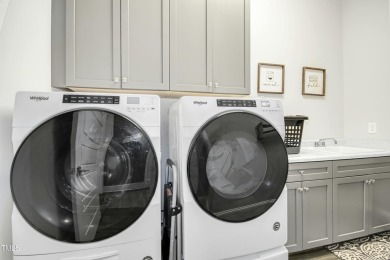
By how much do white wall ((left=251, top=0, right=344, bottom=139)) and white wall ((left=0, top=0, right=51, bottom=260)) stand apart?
1.93 meters

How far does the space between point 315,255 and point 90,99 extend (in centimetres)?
216

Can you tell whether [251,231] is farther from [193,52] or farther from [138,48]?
[138,48]

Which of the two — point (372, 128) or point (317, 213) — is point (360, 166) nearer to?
point (317, 213)

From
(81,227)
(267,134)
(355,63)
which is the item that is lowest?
(81,227)

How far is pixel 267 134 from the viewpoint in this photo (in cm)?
115

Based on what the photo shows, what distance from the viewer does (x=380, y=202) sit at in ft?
5.95

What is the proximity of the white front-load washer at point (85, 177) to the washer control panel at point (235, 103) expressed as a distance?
1.23 ft

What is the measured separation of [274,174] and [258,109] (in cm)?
41

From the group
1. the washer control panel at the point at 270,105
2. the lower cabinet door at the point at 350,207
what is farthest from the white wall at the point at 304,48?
the washer control panel at the point at 270,105

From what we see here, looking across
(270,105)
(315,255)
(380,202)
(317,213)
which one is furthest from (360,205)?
(270,105)

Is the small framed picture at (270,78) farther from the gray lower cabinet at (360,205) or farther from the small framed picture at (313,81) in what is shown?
the gray lower cabinet at (360,205)

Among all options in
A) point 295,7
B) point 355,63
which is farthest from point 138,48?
point 355,63

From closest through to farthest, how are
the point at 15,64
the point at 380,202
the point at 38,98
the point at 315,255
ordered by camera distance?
the point at 38,98 → the point at 15,64 → the point at 315,255 → the point at 380,202

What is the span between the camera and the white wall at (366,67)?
6.96 ft
